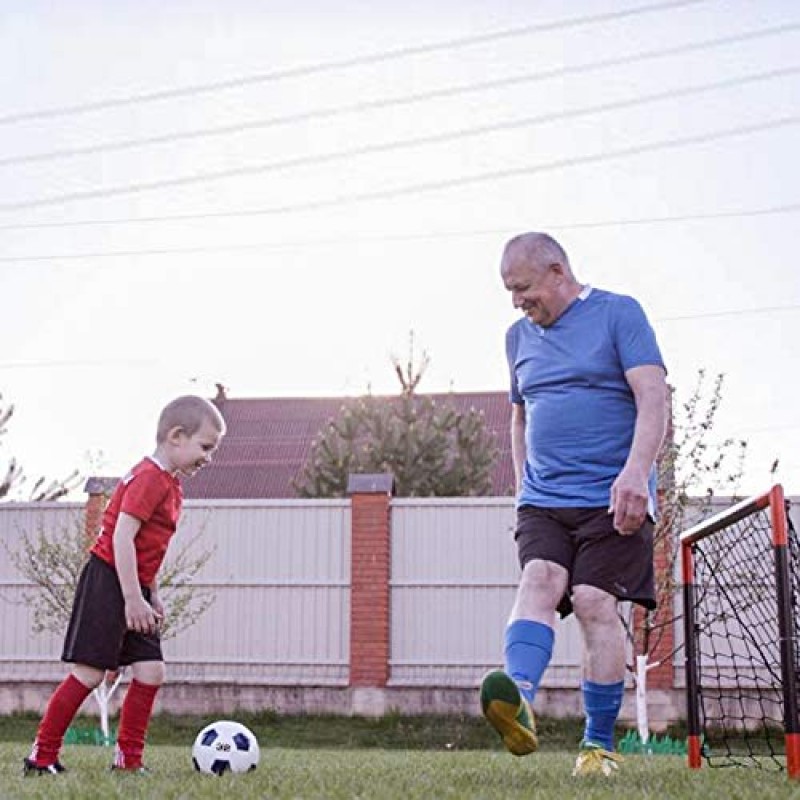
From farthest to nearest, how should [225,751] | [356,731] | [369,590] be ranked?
[369,590] → [356,731] → [225,751]

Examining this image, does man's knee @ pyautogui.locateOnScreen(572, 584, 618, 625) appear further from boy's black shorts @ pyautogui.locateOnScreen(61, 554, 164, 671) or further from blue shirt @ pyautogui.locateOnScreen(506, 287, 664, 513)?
boy's black shorts @ pyautogui.locateOnScreen(61, 554, 164, 671)

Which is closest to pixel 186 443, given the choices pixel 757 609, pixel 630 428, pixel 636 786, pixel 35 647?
pixel 630 428

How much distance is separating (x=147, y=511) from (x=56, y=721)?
77 centimetres

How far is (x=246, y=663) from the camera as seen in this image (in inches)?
626

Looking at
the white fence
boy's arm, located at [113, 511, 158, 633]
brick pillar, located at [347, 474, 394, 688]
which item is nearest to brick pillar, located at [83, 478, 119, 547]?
the white fence

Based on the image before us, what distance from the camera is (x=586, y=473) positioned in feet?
15.7

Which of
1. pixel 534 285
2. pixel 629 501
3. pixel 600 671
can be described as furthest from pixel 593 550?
pixel 534 285

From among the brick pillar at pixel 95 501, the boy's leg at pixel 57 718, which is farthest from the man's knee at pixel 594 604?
the brick pillar at pixel 95 501

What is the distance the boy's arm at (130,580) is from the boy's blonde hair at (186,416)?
1.16 feet

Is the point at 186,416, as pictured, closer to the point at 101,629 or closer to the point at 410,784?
the point at 101,629

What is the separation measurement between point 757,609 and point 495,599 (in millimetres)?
2663

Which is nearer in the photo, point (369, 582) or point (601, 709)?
point (601, 709)

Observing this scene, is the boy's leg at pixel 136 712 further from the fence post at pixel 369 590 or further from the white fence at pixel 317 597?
the fence post at pixel 369 590

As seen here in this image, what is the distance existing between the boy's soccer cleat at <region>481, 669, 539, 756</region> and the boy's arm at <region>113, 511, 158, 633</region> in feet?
4.80
